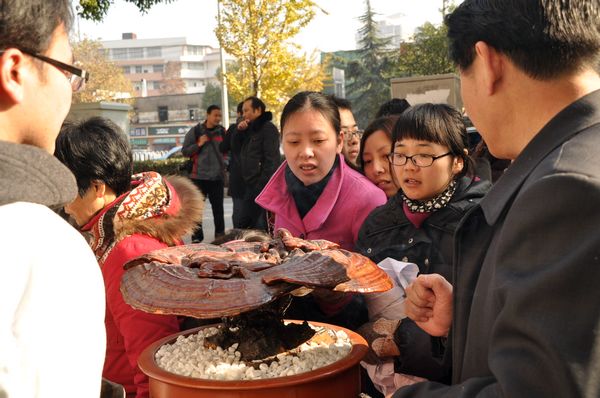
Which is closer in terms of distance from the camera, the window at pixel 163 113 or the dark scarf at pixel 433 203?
the dark scarf at pixel 433 203

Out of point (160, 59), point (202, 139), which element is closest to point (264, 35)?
point (202, 139)

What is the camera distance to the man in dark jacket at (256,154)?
22.8 ft

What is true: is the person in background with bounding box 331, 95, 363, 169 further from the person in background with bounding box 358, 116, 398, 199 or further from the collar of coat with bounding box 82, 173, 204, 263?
the collar of coat with bounding box 82, 173, 204, 263

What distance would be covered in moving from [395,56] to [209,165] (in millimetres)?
32479

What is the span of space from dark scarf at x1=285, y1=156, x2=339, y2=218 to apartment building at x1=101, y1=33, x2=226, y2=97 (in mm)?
87354

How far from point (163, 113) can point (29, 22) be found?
→ 5691 centimetres

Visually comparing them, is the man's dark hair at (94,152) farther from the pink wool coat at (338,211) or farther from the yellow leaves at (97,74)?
the yellow leaves at (97,74)

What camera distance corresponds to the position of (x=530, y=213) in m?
1.04

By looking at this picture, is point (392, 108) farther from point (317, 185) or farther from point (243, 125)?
point (243, 125)

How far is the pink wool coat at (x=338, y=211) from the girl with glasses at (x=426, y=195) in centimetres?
15

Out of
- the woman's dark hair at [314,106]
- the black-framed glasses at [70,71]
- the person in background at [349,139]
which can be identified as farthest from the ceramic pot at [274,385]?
the person in background at [349,139]

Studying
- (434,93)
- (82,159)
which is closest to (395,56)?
(434,93)

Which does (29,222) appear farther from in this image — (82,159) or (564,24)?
(82,159)

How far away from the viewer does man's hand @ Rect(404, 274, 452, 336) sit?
1.54 metres
